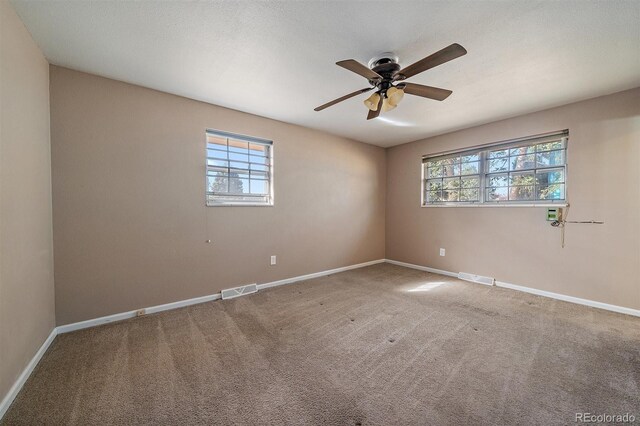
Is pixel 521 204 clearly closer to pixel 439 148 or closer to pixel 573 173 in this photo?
pixel 573 173

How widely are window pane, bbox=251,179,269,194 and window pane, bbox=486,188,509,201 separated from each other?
3.36m

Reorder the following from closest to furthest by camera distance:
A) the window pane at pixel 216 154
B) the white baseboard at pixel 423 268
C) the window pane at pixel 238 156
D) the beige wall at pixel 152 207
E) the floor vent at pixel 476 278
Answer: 1. the beige wall at pixel 152 207
2. the window pane at pixel 216 154
3. the window pane at pixel 238 156
4. the floor vent at pixel 476 278
5. the white baseboard at pixel 423 268

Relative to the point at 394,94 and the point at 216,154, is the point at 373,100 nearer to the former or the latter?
the point at 394,94

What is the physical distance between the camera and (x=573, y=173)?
296 cm

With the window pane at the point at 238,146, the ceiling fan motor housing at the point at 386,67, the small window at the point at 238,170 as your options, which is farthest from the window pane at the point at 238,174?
the ceiling fan motor housing at the point at 386,67

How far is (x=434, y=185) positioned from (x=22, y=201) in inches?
194

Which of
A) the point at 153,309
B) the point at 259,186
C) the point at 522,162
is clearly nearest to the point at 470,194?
the point at 522,162

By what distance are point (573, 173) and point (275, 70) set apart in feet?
12.0

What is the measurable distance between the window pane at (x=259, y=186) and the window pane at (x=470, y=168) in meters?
3.18

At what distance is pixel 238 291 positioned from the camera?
3.18m

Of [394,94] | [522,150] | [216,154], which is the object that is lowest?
[216,154]

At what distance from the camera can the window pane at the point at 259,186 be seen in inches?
135

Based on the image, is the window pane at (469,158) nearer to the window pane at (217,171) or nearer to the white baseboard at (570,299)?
the white baseboard at (570,299)

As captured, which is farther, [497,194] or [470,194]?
[470,194]
